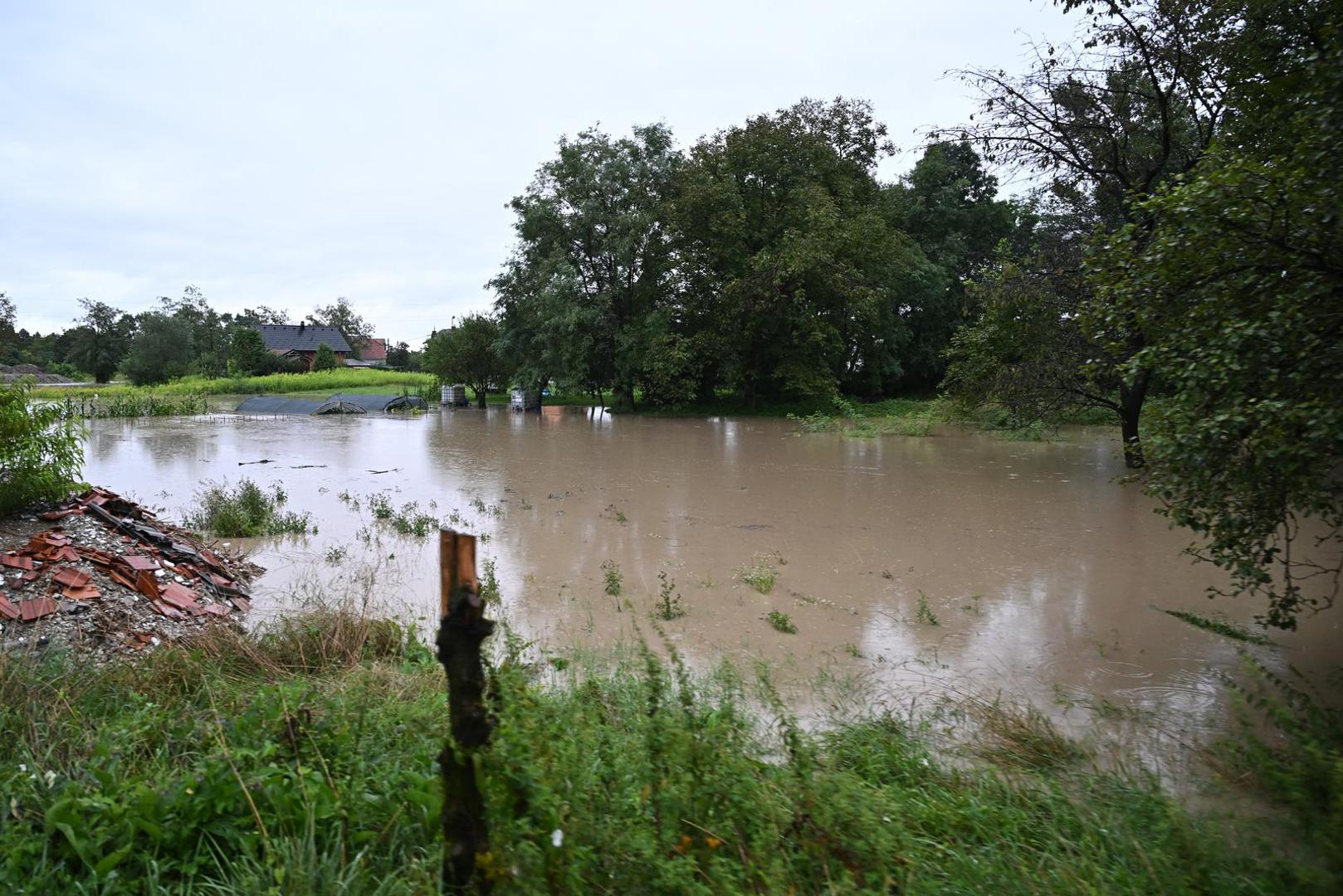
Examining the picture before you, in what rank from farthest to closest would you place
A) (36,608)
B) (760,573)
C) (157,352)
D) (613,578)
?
(157,352)
(760,573)
(613,578)
(36,608)

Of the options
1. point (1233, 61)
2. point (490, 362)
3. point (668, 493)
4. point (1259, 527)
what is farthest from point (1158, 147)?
point (490, 362)

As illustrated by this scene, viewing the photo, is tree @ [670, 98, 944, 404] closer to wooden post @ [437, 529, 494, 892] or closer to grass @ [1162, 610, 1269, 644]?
grass @ [1162, 610, 1269, 644]

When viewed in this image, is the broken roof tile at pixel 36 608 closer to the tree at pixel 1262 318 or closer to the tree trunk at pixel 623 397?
the tree at pixel 1262 318

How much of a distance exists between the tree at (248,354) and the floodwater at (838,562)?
145 feet

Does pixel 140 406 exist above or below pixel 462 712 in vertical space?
above

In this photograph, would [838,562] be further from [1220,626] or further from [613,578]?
[1220,626]

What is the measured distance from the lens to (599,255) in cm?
3250

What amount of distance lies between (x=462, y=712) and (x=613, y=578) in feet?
17.3

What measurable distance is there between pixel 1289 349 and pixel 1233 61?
382cm

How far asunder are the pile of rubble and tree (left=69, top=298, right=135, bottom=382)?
6911 centimetres

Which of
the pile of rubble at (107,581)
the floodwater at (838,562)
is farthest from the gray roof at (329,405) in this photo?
the pile of rubble at (107,581)

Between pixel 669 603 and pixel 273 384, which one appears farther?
pixel 273 384

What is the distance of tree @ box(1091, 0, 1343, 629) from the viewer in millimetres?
4258

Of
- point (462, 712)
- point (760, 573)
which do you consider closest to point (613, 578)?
point (760, 573)
